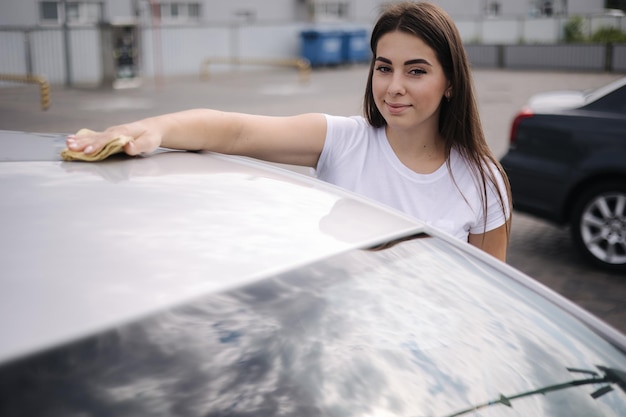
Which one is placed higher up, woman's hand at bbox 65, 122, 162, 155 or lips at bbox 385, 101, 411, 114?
lips at bbox 385, 101, 411, 114

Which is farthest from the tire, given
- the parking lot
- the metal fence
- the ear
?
the metal fence

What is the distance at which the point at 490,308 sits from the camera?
1653 millimetres

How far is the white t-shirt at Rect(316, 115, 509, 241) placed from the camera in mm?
2162

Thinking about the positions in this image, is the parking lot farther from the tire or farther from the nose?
the nose

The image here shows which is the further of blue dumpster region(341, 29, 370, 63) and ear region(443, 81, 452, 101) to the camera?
blue dumpster region(341, 29, 370, 63)

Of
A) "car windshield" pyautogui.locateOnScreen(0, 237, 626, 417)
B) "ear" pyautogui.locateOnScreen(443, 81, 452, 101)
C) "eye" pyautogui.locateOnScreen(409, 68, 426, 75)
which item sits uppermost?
"eye" pyautogui.locateOnScreen(409, 68, 426, 75)

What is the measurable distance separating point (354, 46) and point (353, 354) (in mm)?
26627

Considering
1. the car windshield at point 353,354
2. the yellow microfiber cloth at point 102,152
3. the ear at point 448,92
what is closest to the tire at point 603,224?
the ear at point 448,92

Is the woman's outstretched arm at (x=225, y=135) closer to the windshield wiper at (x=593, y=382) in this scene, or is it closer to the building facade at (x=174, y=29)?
the windshield wiper at (x=593, y=382)

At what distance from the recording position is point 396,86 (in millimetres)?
2121

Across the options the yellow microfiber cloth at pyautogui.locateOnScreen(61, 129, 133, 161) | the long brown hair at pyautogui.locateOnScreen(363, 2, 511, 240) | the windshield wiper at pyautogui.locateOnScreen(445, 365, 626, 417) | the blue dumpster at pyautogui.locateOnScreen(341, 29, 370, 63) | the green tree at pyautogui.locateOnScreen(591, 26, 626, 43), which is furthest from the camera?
the blue dumpster at pyautogui.locateOnScreen(341, 29, 370, 63)

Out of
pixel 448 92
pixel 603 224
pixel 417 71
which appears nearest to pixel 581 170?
pixel 603 224

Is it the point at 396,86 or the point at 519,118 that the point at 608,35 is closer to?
the point at 519,118

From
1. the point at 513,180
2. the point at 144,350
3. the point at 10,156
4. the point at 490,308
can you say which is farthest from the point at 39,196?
the point at 513,180
